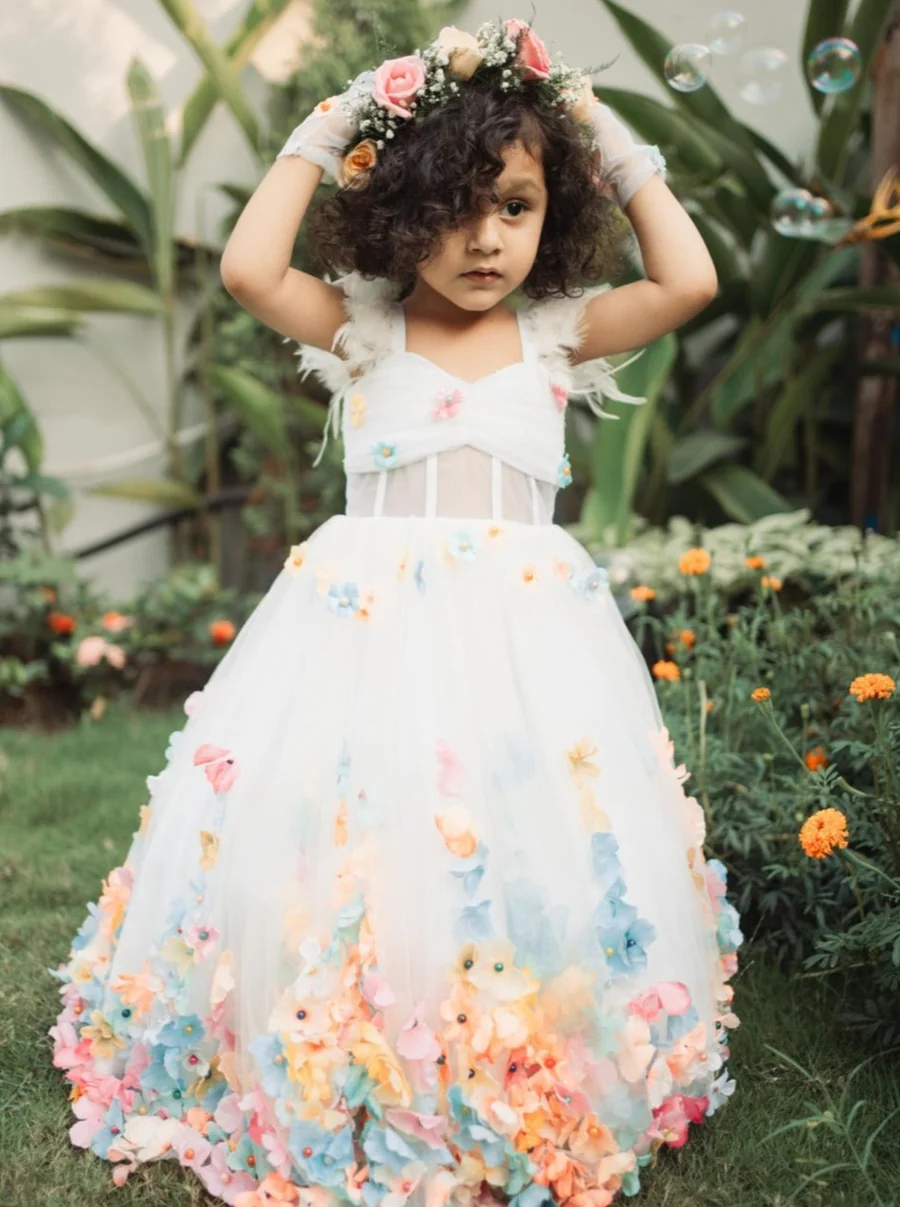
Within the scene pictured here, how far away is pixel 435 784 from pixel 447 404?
1.69ft

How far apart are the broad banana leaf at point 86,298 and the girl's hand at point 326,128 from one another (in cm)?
294

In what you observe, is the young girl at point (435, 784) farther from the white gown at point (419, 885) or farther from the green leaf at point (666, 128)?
the green leaf at point (666, 128)

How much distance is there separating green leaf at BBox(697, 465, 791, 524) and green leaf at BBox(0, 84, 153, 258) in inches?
91.0

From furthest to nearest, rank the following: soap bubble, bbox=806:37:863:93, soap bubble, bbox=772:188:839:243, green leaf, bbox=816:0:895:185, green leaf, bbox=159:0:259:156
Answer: green leaf, bbox=159:0:259:156
green leaf, bbox=816:0:895:185
soap bubble, bbox=772:188:839:243
soap bubble, bbox=806:37:863:93

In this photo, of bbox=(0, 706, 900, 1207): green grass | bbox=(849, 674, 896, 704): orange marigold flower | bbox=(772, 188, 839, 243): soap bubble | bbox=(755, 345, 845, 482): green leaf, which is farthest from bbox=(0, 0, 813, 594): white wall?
bbox=(849, 674, 896, 704): orange marigold flower

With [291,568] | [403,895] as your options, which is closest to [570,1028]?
[403,895]

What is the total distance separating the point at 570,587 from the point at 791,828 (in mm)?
641

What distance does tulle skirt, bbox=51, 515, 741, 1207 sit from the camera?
1.29 m

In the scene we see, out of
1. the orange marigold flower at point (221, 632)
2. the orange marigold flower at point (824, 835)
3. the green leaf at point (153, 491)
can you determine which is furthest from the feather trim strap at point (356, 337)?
the green leaf at point (153, 491)

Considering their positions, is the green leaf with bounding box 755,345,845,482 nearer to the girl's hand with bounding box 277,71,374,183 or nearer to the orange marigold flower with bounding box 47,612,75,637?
the orange marigold flower with bounding box 47,612,75,637

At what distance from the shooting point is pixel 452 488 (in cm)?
157

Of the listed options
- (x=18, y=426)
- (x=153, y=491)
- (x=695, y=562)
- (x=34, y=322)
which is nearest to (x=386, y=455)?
(x=695, y=562)

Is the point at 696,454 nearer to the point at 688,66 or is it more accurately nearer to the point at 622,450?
the point at 622,450

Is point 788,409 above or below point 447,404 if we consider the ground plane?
below
